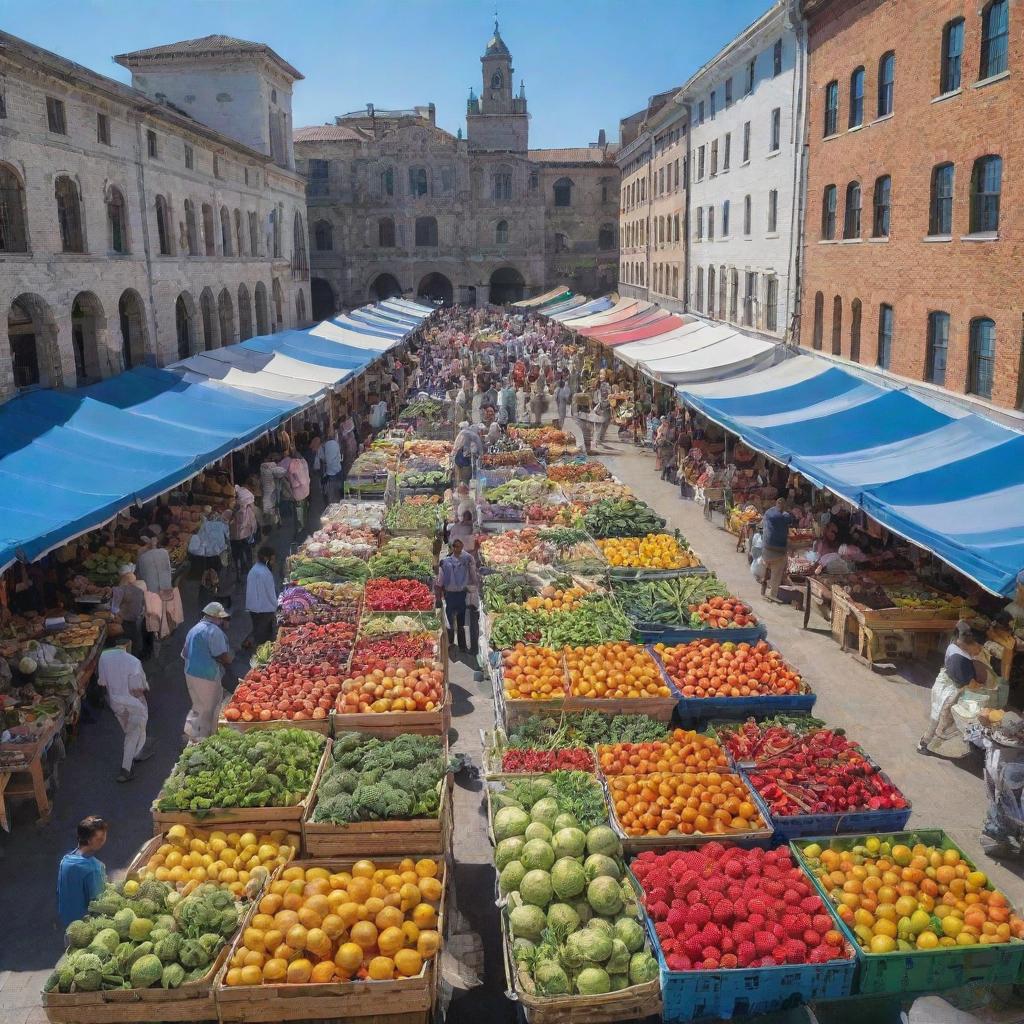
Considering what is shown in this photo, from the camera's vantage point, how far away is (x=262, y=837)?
23.7 feet

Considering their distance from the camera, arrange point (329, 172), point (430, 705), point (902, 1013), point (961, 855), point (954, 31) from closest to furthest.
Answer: point (902, 1013) < point (961, 855) < point (430, 705) < point (954, 31) < point (329, 172)

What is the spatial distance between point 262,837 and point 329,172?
203 ft

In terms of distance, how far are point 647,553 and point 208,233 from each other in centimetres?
1911

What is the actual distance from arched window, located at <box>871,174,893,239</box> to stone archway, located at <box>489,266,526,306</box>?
53.1 m

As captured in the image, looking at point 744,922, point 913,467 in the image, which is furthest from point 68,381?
point 744,922

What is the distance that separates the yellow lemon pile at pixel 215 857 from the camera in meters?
6.66

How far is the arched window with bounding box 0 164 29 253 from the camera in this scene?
→ 16.2 m

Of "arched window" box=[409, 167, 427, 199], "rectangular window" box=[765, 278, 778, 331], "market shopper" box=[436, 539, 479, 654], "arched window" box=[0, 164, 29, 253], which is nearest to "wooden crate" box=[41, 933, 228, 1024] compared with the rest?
"market shopper" box=[436, 539, 479, 654]

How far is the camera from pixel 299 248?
129 ft

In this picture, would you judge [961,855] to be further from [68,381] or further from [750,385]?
[68,381]

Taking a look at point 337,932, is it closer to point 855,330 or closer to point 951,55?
point 951,55

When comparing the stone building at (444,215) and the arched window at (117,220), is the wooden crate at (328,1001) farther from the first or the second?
the stone building at (444,215)

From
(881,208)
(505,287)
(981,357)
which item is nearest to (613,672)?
(981,357)

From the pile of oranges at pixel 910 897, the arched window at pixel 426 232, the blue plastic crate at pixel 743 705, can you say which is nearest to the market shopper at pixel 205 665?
the blue plastic crate at pixel 743 705
